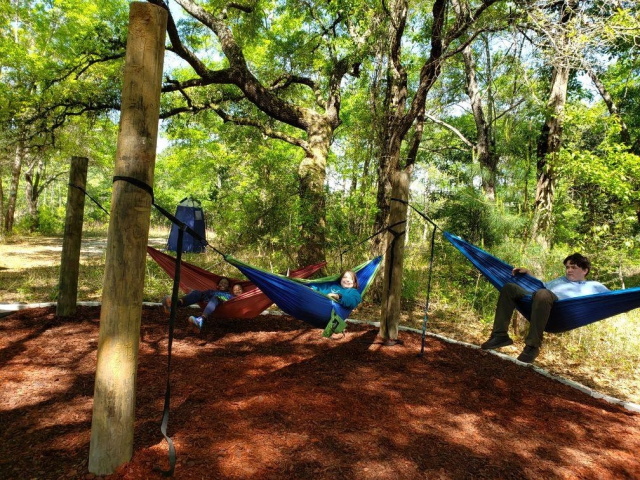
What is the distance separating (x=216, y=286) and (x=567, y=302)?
2.62 metres

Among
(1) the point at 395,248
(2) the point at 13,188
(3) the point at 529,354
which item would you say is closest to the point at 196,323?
(1) the point at 395,248

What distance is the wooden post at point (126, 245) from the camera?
1262 mm

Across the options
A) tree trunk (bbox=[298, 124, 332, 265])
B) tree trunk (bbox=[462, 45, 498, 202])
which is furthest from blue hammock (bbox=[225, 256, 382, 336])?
tree trunk (bbox=[462, 45, 498, 202])

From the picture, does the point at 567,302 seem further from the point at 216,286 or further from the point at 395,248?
the point at 216,286

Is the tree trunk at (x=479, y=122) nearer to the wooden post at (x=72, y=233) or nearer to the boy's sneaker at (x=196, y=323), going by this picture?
the boy's sneaker at (x=196, y=323)

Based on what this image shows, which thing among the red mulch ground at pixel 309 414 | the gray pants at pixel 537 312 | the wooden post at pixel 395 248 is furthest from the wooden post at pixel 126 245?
the gray pants at pixel 537 312

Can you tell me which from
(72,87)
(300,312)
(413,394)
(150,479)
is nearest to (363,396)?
(413,394)

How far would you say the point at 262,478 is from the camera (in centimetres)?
134

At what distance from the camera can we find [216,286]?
3.30 m

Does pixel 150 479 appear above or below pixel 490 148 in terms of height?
below

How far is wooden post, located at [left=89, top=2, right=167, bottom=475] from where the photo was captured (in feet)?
4.14

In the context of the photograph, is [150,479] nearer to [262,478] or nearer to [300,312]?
[262,478]

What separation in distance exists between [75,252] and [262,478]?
258 centimetres

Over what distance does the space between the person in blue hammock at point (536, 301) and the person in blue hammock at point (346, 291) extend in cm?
92
